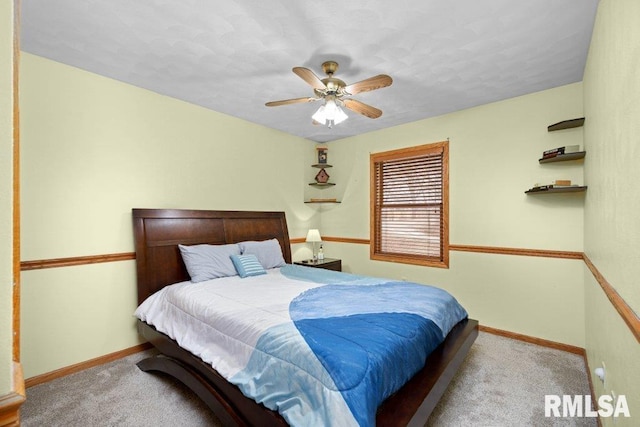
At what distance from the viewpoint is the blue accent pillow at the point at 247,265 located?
308cm

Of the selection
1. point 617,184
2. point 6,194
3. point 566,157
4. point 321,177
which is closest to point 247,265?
point 321,177

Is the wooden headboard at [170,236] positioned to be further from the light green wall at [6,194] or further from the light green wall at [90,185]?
the light green wall at [6,194]

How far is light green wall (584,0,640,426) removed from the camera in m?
1.08

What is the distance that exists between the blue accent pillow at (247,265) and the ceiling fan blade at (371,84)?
1.97m

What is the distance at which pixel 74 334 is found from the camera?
2.56 meters

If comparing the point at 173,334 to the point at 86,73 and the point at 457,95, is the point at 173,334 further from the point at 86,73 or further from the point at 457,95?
the point at 457,95

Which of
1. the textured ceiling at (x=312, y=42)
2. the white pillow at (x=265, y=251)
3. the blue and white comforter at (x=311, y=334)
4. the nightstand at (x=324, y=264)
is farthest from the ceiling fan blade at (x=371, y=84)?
the nightstand at (x=324, y=264)

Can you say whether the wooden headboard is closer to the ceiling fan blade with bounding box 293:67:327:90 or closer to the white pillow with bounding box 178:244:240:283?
the white pillow with bounding box 178:244:240:283

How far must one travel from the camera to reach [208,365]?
194 centimetres

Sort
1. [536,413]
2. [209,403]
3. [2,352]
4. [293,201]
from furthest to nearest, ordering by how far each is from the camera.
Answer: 1. [293,201]
2. [536,413]
3. [209,403]
4. [2,352]

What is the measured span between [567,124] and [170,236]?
160 inches

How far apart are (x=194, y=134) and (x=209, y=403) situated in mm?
2756

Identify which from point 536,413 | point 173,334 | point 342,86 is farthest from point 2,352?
point 536,413

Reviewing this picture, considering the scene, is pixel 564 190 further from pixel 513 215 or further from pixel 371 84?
pixel 371 84
